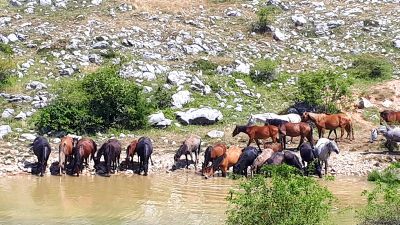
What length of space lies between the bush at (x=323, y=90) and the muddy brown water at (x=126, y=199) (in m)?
6.45

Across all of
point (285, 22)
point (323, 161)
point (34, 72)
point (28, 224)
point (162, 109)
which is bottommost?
point (28, 224)

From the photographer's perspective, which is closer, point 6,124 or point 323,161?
point 323,161

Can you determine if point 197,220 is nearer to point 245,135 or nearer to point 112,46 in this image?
point 245,135

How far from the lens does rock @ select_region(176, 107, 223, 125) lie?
78.6ft

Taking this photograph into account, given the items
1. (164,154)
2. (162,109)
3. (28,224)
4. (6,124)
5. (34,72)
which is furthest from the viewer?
(34,72)

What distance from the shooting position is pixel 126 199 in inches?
643

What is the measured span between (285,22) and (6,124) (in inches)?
728

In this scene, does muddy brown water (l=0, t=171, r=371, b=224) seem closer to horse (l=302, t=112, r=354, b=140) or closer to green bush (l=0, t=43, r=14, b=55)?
horse (l=302, t=112, r=354, b=140)

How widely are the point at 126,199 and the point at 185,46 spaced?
52.4 feet

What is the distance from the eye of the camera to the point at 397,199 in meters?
11.7

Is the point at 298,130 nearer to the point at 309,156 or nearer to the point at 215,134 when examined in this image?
the point at 309,156

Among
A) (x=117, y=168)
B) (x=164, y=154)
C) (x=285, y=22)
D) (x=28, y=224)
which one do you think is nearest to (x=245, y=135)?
(x=164, y=154)

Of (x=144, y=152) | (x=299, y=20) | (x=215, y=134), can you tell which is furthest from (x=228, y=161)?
(x=299, y=20)

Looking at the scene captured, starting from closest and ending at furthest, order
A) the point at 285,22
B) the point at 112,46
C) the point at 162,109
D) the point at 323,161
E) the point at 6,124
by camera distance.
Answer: the point at 323,161 → the point at 6,124 → the point at 162,109 → the point at 112,46 → the point at 285,22
